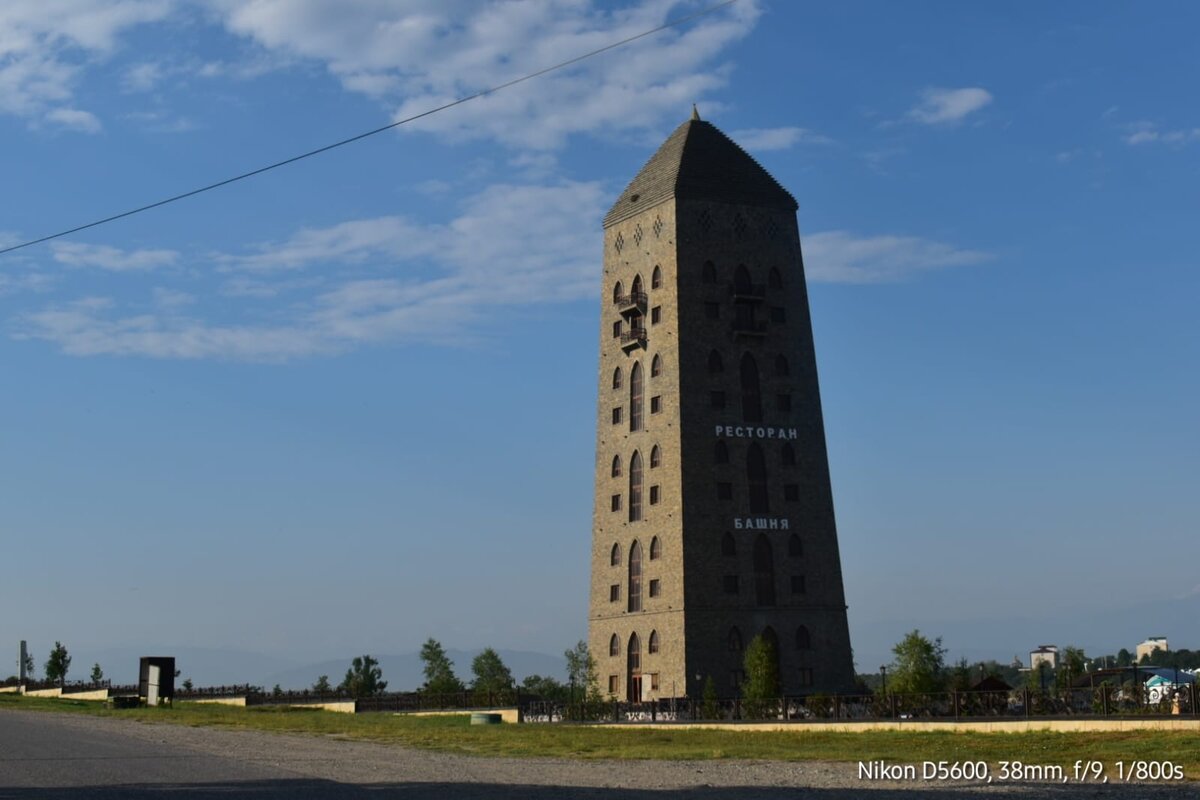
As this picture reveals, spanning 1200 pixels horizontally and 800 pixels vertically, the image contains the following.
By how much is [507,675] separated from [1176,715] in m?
62.7

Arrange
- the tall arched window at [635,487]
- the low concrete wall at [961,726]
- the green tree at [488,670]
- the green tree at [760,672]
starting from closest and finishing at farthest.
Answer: the low concrete wall at [961,726] → the green tree at [760,672] → the tall arched window at [635,487] → the green tree at [488,670]

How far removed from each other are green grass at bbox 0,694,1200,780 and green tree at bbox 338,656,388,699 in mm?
42926

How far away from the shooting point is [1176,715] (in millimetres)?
34812

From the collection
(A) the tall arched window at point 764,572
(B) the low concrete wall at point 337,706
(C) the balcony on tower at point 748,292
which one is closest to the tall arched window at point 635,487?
(A) the tall arched window at point 764,572

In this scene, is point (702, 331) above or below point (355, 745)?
above

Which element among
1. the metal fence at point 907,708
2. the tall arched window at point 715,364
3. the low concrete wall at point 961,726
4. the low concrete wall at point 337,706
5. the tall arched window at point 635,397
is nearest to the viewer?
the low concrete wall at point 961,726

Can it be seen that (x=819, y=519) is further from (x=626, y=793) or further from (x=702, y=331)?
(x=626, y=793)

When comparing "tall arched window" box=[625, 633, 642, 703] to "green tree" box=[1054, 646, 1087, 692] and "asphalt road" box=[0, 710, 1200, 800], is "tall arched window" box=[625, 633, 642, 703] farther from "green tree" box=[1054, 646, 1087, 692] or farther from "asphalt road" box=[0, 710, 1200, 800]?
"asphalt road" box=[0, 710, 1200, 800]

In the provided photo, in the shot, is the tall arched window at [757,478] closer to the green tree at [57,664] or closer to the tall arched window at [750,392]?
the tall arched window at [750,392]

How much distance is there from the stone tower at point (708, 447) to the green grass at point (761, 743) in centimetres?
2586

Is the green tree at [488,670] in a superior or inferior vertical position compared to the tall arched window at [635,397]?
inferior

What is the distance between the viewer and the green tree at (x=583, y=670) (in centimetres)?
8019

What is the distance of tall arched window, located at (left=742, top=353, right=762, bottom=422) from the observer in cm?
8069

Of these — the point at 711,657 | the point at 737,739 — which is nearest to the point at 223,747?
the point at 737,739
